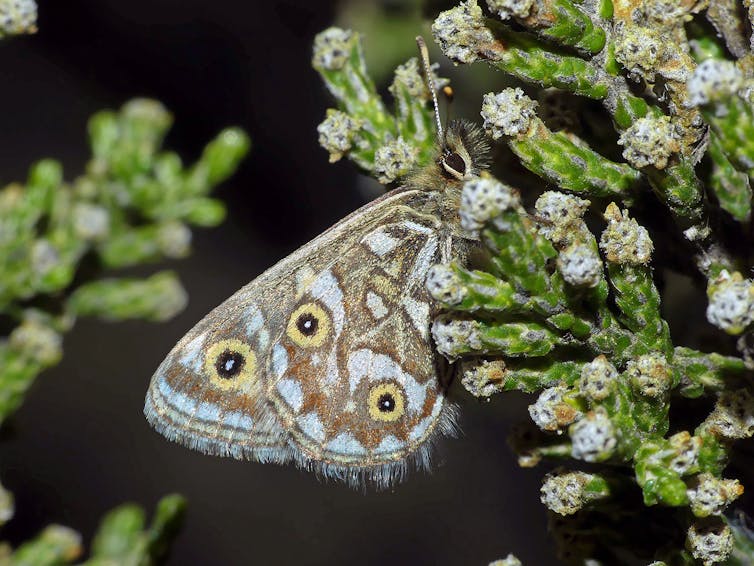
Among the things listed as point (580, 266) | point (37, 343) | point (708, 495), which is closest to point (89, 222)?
point (37, 343)

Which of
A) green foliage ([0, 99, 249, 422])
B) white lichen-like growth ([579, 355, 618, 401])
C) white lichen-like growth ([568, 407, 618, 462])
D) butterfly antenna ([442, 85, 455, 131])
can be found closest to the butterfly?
butterfly antenna ([442, 85, 455, 131])

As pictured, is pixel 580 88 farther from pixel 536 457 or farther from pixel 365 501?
pixel 365 501

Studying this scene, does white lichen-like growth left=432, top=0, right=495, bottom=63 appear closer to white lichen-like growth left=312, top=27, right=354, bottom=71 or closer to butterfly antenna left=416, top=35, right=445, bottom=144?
butterfly antenna left=416, top=35, right=445, bottom=144

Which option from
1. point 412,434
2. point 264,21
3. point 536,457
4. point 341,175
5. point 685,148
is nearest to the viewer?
point 685,148

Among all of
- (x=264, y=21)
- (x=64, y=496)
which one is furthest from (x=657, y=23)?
(x=64, y=496)

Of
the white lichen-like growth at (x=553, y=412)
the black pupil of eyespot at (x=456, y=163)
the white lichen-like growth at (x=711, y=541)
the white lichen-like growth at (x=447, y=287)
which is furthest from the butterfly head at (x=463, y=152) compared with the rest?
the white lichen-like growth at (x=711, y=541)

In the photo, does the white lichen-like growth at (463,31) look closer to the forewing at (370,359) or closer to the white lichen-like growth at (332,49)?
the white lichen-like growth at (332,49)
